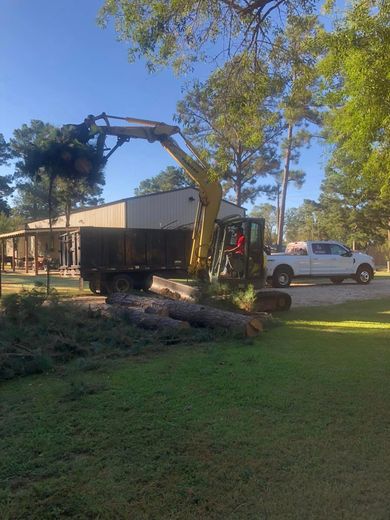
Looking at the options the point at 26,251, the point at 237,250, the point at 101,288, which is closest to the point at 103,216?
the point at 26,251

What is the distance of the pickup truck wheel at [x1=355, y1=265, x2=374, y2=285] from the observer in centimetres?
2194

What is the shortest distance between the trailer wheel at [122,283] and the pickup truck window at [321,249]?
29.7 ft

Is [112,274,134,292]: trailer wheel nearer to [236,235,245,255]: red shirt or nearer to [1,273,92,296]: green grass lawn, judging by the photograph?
[1,273,92,296]: green grass lawn

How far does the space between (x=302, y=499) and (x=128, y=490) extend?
47.2 inches

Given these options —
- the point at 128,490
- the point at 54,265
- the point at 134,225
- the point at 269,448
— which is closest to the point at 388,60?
the point at 269,448

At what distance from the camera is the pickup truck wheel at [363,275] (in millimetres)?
21938

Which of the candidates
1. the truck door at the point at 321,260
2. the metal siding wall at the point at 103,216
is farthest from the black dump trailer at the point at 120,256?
the metal siding wall at the point at 103,216

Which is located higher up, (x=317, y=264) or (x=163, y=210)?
(x=163, y=210)

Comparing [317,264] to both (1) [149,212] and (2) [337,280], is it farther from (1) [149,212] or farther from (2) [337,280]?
(1) [149,212]

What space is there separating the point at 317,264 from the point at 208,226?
818 cm

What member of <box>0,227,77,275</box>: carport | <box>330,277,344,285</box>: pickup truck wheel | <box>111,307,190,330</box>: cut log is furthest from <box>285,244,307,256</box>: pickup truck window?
<box>0,227,77,275</box>: carport

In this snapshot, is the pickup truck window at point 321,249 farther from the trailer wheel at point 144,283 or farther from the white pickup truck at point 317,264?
the trailer wheel at point 144,283

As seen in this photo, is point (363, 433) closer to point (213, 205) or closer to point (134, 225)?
point (213, 205)

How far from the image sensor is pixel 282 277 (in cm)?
2084
